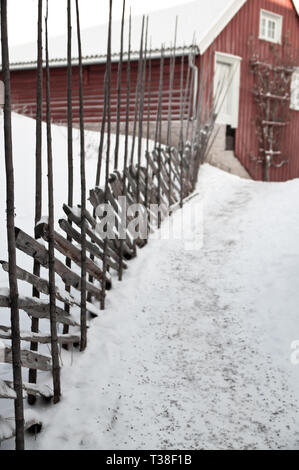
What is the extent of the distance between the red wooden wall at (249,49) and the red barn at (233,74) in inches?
0.9

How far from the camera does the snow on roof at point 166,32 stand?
11.0m

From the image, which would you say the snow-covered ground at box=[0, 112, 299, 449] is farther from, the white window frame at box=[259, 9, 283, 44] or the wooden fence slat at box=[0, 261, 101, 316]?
the white window frame at box=[259, 9, 283, 44]

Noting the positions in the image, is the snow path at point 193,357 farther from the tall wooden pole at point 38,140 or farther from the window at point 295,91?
the window at point 295,91

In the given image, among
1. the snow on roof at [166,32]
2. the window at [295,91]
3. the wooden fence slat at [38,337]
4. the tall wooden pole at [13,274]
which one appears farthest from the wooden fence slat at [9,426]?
the window at [295,91]

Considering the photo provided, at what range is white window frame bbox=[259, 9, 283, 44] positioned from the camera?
40.9 feet

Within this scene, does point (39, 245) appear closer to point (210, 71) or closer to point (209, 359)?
point (209, 359)

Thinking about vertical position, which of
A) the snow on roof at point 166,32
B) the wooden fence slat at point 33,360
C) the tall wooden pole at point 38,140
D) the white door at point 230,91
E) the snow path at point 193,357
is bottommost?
the snow path at point 193,357

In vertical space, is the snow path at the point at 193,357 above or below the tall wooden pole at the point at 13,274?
below

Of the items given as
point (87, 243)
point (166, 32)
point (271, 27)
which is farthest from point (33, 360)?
point (271, 27)

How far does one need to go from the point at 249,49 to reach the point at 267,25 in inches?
50.5

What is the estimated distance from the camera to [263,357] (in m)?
3.37

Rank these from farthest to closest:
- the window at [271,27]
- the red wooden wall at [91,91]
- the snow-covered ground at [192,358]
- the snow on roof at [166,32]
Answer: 1. the window at [271,27]
2. the red wooden wall at [91,91]
3. the snow on roof at [166,32]
4. the snow-covered ground at [192,358]

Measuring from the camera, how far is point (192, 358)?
11.2 feet
